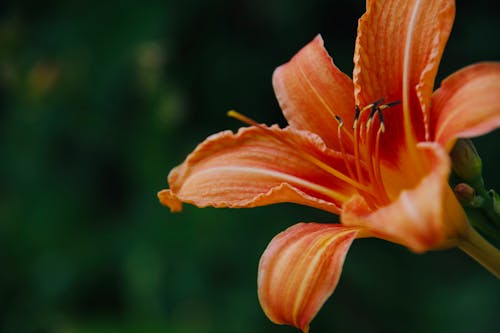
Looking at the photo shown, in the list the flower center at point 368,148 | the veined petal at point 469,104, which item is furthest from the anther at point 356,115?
the veined petal at point 469,104

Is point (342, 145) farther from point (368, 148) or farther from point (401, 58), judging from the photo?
point (401, 58)

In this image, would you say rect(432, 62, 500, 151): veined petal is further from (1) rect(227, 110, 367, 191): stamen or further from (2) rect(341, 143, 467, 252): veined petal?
(1) rect(227, 110, 367, 191): stamen

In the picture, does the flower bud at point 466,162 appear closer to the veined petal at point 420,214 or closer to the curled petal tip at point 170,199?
the veined petal at point 420,214

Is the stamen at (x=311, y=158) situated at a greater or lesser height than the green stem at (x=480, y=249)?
greater

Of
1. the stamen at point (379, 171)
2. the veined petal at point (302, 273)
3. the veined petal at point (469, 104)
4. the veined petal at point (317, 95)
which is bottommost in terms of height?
the veined petal at point (302, 273)

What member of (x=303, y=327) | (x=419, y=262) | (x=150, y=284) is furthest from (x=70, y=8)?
(x=303, y=327)

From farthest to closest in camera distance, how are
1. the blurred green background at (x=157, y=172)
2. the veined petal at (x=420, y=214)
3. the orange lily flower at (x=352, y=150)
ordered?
the blurred green background at (x=157, y=172)
the orange lily flower at (x=352, y=150)
the veined petal at (x=420, y=214)
